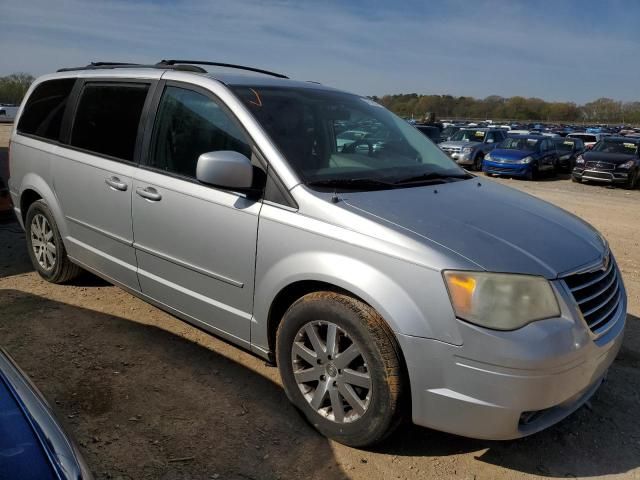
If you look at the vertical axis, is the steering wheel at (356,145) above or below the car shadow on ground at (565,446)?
above

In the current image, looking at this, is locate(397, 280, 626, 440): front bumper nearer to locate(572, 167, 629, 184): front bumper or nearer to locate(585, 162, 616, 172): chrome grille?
locate(572, 167, 629, 184): front bumper

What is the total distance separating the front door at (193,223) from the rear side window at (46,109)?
4.51 feet

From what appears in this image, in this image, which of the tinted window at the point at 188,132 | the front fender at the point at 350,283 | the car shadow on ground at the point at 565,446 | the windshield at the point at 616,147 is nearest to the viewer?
the front fender at the point at 350,283

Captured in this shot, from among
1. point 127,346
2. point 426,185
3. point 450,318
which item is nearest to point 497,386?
point 450,318

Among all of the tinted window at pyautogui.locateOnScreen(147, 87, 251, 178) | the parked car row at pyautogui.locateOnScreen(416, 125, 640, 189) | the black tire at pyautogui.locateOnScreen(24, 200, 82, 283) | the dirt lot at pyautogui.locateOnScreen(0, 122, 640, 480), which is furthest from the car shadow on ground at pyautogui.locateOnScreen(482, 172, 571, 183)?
the tinted window at pyautogui.locateOnScreen(147, 87, 251, 178)

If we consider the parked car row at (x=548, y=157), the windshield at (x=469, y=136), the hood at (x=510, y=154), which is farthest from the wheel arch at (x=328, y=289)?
the windshield at (x=469, y=136)

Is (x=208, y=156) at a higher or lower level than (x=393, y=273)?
higher

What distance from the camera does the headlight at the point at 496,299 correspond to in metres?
2.25

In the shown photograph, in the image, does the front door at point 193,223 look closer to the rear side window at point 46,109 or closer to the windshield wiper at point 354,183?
the windshield wiper at point 354,183

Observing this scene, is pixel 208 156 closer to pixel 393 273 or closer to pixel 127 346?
pixel 393 273

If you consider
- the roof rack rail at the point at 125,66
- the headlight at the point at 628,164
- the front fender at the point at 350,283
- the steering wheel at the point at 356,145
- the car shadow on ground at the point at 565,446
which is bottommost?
the car shadow on ground at the point at 565,446

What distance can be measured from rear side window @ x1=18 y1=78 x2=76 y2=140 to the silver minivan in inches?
12.5

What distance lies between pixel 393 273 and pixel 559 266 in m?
0.77

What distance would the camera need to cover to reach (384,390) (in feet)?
8.06
